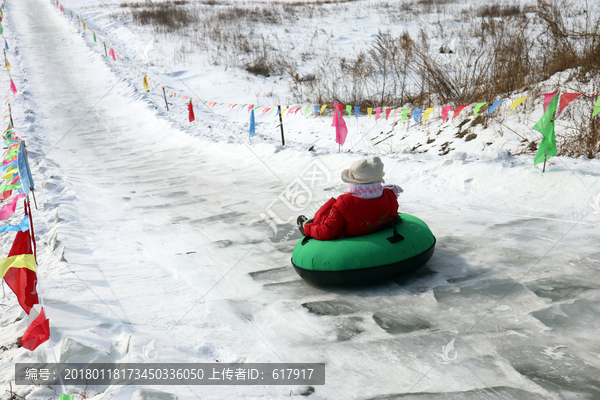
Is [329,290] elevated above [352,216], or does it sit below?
below

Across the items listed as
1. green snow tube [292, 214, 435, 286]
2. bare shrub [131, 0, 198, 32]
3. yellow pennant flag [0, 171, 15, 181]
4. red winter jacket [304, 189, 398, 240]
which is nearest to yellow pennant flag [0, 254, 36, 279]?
green snow tube [292, 214, 435, 286]

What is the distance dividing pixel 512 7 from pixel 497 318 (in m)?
17.9

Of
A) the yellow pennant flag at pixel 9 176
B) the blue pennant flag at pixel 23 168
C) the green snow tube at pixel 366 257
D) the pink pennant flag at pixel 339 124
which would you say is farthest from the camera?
the pink pennant flag at pixel 339 124

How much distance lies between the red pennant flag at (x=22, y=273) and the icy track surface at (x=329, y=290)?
9.7 inches

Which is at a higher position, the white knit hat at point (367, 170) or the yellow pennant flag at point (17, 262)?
the white knit hat at point (367, 170)

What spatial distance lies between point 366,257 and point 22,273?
8.74 ft

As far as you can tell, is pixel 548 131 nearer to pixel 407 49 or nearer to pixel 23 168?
pixel 23 168

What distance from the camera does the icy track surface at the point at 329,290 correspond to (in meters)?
2.54

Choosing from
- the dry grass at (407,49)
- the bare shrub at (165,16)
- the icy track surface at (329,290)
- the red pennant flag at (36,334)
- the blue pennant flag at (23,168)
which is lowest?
the icy track surface at (329,290)

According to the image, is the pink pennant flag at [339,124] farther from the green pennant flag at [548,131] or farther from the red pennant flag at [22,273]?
the red pennant flag at [22,273]

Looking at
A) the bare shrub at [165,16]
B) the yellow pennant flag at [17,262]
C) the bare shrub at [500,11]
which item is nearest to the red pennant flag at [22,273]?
the yellow pennant flag at [17,262]

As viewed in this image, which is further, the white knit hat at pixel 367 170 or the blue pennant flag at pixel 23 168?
the blue pennant flag at pixel 23 168

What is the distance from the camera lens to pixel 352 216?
3596 millimetres

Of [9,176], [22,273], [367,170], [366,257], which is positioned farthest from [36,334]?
[9,176]
